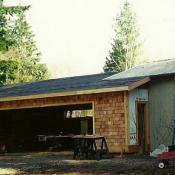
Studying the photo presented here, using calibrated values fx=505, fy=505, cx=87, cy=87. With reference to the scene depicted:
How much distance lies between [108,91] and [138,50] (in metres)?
38.2

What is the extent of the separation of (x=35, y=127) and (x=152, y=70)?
9.03 metres

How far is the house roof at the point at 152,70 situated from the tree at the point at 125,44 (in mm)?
32538

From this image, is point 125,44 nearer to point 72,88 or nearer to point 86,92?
point 72,88

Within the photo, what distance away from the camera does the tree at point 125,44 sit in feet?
187

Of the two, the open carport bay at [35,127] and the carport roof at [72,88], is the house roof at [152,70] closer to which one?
the carport roof at [72,88]

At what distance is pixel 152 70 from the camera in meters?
22.2

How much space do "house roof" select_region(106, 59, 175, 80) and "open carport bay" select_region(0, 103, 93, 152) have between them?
370 centimetres

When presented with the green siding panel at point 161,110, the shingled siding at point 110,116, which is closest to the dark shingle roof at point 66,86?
the shingled siding at point 110,116

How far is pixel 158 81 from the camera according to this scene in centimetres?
2139

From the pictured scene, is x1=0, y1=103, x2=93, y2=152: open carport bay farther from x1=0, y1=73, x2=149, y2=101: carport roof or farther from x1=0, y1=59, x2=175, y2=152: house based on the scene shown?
x1=0, y1=59, x2=175, y2=152: house

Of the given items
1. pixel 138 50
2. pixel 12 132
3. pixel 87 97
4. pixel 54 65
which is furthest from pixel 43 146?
pixel 54 65

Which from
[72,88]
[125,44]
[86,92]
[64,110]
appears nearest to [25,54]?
[125,44]

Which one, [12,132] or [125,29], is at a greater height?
[125,29]

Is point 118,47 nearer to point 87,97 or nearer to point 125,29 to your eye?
point 125,29
